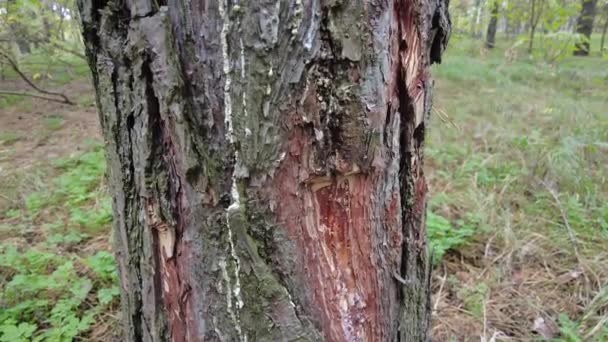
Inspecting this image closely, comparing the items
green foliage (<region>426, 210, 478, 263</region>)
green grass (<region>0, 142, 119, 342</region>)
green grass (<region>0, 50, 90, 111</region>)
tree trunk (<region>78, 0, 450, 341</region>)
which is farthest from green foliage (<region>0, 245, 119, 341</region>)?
green grass (<region>0, 50, 90, 111</region>)

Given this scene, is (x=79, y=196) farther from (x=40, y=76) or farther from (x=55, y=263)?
(x=40, y=76)

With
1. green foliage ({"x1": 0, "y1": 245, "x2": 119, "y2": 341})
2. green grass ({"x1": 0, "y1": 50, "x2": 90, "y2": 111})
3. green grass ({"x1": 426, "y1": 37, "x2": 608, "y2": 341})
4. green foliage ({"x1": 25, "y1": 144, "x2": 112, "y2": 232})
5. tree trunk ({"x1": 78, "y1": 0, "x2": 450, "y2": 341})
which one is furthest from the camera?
green grass ({"x1": 0, "y1": 50, "x2": 90, "y2": 111})

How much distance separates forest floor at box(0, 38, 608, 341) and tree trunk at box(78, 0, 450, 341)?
0.43 metres

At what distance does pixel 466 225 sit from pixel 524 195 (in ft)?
2.58

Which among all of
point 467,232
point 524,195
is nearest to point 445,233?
point 467,232

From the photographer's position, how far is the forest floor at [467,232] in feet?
5.48

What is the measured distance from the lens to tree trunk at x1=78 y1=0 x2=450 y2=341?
1.96 feet

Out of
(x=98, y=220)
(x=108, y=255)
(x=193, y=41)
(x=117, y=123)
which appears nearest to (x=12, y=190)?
(x=98, y=220)

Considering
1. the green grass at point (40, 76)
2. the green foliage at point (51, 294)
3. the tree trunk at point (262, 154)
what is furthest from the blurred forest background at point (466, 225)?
the green grass at point (40, 76)

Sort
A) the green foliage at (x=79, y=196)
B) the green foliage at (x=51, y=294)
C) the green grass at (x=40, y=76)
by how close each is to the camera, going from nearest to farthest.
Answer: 1. the green foliage at (x=51, y=294)
2. the green foliage at (x=79, y=196)
3. the green grass at (x=40, y=76)

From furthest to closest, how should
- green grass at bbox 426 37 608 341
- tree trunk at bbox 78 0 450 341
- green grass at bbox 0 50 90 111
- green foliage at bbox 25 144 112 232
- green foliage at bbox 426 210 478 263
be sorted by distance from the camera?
green grass at bbox 0 50 90 111, green foliage at bbox 25 144 112 232, green foliage at bbox 426 210 478 263, green grass at bbox 426 37 608 341, tree trunk at bbox 78 0 450 341

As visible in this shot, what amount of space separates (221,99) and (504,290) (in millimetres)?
1815

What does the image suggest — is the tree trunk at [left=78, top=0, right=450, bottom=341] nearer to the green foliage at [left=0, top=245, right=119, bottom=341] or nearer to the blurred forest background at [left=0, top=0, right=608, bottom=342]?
the blurred forest background at [left=0, top=0, right=608, bottom=342]

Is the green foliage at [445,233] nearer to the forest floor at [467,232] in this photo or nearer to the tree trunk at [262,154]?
the forest floor at [467,232]
